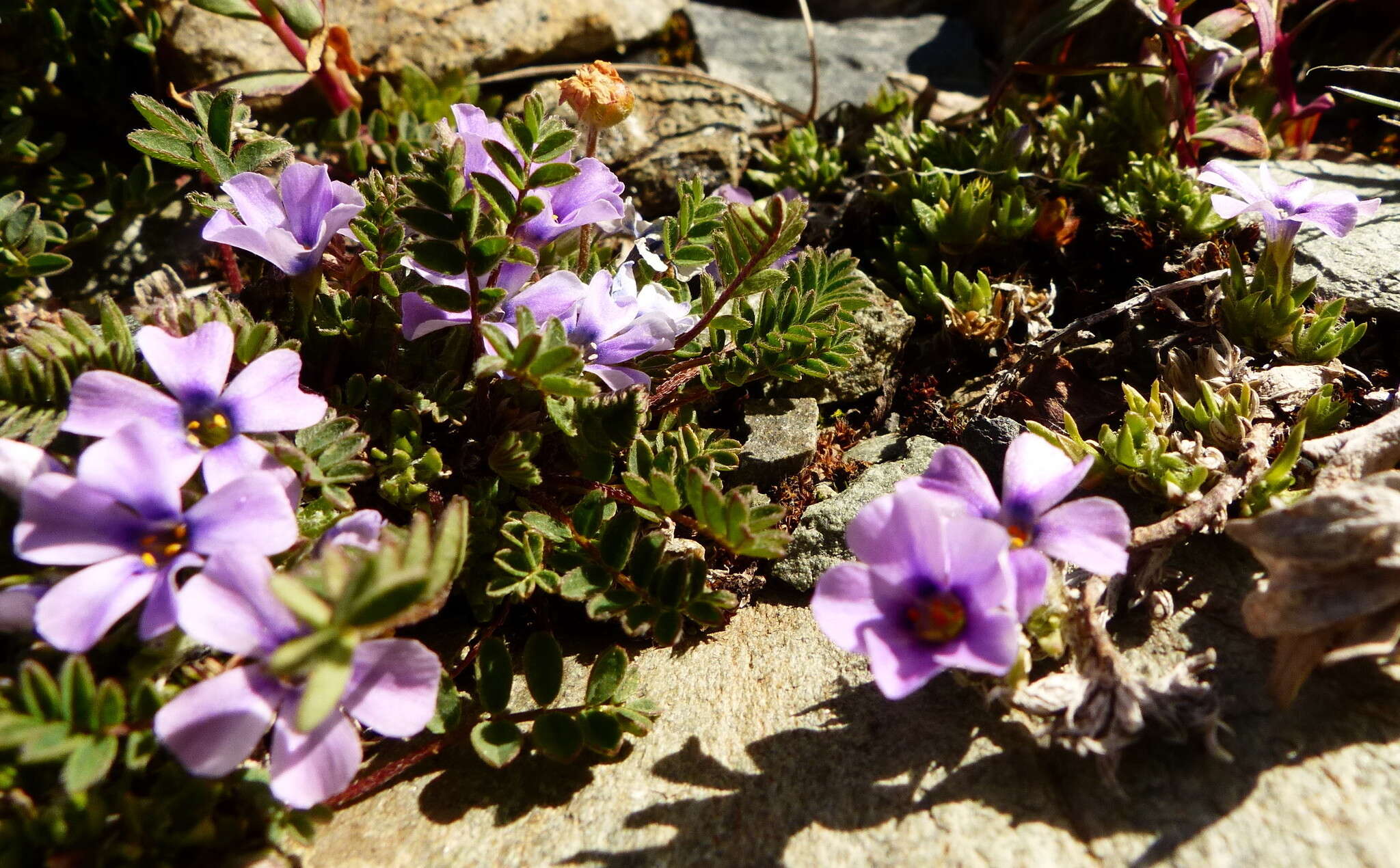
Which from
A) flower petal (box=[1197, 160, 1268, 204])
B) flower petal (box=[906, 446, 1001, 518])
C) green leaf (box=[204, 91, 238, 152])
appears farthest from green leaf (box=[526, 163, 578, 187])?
flower petal (box=[1197, 160, 1268, 204])

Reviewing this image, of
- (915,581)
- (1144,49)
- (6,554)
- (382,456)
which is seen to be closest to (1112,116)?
(1144,49)

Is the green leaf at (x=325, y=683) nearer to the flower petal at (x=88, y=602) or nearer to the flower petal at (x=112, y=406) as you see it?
the flower petal at (x=88, y=602)

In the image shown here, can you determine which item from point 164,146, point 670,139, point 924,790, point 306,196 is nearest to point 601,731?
point 924,790

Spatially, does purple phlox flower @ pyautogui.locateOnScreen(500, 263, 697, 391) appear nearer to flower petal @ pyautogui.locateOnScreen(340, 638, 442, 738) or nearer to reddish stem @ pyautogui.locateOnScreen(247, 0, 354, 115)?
flower petal @ pyautogui.locateOnScreen(340, 638, 442, 738)

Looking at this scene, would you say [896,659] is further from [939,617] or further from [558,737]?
[558,737]

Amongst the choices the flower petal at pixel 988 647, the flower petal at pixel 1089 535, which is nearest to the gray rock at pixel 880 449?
the flower petal at pixel 1089 535
